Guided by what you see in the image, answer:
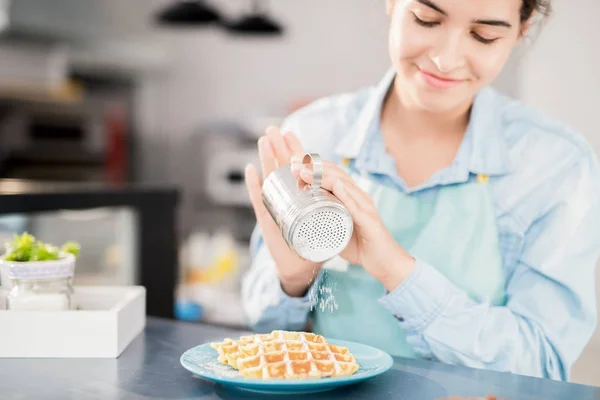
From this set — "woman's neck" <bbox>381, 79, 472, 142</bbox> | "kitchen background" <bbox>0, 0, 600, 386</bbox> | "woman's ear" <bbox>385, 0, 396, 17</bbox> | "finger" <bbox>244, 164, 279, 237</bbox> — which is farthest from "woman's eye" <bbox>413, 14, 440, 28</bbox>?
"kitchen background" <bbox>0, 0, 600, 386</bbox>

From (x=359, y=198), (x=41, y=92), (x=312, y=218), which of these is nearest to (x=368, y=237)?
(x=359, y=198)

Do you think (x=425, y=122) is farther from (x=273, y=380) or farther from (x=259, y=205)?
(x=273, y=380)

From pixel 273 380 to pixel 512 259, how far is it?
1.82 feet

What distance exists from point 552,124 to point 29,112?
11.1ft

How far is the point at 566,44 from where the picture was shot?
2041 mm

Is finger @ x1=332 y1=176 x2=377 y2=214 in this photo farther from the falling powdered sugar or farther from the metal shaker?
the falling powdered sugar

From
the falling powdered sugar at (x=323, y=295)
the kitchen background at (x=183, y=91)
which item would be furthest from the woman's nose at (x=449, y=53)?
the kitchen background at (x=183, y=91)

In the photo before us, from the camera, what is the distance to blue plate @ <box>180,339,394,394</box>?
84cm

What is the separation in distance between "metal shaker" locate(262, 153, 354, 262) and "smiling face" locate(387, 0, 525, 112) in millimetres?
313

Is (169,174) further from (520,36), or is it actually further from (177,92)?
(520,36)

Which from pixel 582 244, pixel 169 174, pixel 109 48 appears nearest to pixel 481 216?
pixel 582 244

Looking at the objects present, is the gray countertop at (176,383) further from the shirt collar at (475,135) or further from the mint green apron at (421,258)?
the shirt collar at (475,135)

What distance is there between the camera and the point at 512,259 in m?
1.25

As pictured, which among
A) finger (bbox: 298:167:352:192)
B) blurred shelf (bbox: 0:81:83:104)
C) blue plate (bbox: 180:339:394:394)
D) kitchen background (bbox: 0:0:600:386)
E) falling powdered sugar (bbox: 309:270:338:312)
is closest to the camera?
blue plate (bbox: 180:339:394:394)
